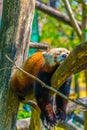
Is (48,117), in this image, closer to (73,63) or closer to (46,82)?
(46,82)

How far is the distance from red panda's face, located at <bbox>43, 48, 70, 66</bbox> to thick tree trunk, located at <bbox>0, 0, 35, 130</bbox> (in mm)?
267

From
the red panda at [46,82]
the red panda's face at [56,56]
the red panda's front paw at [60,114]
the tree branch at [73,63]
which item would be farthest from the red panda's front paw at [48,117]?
the tree branch at [73,63]

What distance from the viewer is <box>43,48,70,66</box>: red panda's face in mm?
2699

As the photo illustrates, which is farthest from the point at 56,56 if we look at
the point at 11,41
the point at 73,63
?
the point at 73,63

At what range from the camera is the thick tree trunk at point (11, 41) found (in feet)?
9.70

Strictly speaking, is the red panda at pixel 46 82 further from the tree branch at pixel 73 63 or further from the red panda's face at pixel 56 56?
the tree branch at pixel 73 63

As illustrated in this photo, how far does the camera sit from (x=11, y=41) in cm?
300

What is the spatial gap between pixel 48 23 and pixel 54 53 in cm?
430

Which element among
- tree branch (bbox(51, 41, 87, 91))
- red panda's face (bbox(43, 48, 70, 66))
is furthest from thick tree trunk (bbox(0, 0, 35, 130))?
tree branch (bbox(51, 41, 87, 91))

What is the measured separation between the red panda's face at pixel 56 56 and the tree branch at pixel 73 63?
38 cm

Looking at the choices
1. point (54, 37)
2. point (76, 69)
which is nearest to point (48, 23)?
point (54, 37)

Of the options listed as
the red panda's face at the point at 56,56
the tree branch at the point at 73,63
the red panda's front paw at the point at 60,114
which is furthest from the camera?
the red panda's front paw at the point at 60,114

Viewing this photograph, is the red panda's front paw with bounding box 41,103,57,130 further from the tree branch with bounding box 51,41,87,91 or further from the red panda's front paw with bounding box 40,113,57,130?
the tree branch with bounding box 51,41,87,91

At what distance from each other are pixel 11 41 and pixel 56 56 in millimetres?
418
